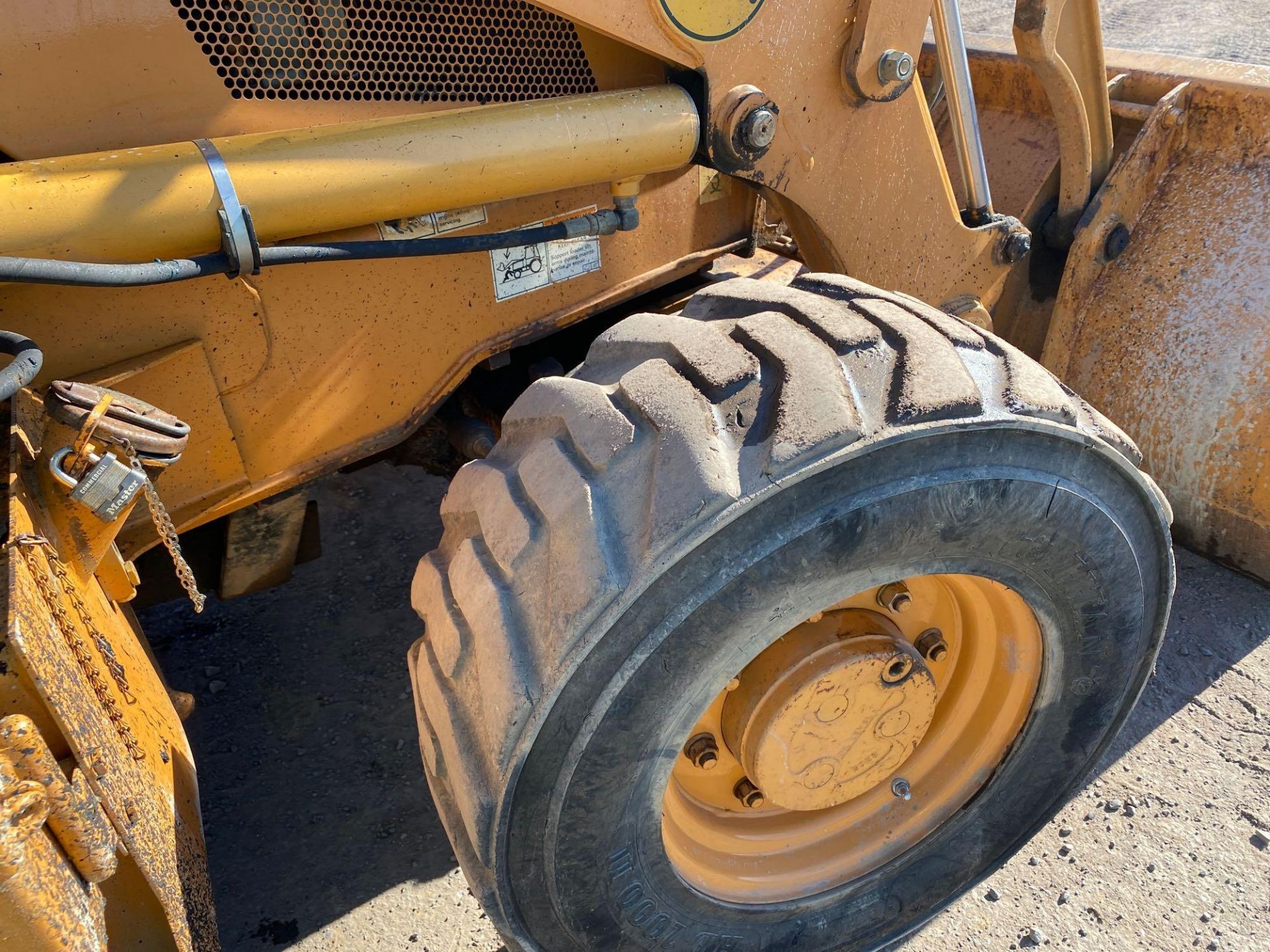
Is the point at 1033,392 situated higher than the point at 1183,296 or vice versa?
the point at 1033,392

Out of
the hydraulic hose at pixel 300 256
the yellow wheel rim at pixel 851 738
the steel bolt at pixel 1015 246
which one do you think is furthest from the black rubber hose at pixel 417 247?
the steel bolt at pixel 1015 246

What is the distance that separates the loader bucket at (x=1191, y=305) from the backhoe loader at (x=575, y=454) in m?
0.78

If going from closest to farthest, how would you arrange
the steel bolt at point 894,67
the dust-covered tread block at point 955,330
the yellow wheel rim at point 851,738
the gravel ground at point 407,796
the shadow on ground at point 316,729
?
the dust-covered tread block at point 955,330
the yellow wheel rim at point 851,738
the steel bolt at point 894,67
the gravel ground at point 407,796
the shadow on ground at point 316,729

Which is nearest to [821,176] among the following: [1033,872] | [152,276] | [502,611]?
[502,611]

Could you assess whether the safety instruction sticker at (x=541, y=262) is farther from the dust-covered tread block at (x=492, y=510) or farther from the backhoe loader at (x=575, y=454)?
the dust-covered tread block at (x=492, y=510)

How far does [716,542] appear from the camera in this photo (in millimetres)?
1219

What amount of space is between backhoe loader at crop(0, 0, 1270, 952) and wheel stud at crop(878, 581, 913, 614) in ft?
0.15

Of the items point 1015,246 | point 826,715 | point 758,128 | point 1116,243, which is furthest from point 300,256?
point 1116,243

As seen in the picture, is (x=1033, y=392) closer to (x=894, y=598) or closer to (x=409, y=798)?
(x=894, y=598)

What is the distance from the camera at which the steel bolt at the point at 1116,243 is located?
2.54 meters

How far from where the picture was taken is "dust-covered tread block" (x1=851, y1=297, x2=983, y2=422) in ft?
4.16

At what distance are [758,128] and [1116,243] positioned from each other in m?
1.41

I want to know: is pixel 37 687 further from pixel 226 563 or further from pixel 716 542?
pixel 226 563

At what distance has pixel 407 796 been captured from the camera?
2.21 meters
